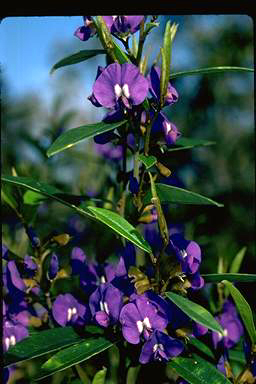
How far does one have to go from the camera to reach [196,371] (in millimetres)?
621

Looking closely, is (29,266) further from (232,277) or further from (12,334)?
(232,277)

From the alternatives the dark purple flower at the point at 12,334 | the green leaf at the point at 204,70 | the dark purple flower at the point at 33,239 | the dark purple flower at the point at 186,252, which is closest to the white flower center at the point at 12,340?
the dark purple flower at the point at 12,334

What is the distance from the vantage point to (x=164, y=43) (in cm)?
57

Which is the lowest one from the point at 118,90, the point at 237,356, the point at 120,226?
the point at 237,356

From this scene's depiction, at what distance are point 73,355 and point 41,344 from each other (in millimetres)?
50

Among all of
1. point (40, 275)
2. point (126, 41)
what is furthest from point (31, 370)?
point (126, 41)

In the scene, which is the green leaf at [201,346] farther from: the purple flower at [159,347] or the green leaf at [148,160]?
the green leaf at [148,160]

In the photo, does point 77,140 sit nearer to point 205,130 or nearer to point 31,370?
point 31,370

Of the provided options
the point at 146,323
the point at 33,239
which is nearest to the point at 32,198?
the point at 33,239

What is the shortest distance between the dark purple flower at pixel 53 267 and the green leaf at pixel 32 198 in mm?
106

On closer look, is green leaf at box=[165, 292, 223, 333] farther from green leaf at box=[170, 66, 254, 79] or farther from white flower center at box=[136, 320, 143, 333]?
green leaf at box=[170, 66, 254, 79]

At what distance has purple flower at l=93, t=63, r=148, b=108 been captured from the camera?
2.05ft

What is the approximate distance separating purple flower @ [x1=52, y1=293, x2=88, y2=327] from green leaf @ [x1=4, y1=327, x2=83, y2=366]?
0.04 feet

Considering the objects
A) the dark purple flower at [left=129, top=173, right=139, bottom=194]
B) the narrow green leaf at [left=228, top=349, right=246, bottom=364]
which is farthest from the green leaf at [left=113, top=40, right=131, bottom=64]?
the narrow green leaf at [left=228, top=349, right=246, bottom=364]
